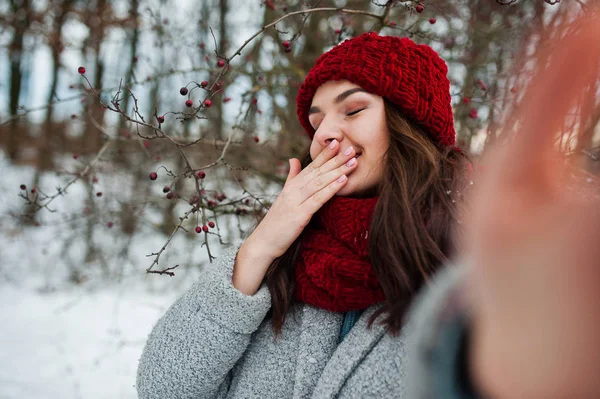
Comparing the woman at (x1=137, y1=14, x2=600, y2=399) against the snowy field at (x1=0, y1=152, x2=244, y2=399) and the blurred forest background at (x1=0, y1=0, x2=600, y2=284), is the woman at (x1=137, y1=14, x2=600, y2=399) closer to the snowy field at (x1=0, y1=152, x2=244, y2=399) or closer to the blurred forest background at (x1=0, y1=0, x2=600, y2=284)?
the blurred forest background at (x1=0, y1=0, x2=600, y2=284)

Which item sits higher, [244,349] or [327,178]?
[327,178]

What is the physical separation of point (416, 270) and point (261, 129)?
272cm

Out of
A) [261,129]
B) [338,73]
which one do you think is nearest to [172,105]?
[261,129]

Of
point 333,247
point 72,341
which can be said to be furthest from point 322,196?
point 72,341

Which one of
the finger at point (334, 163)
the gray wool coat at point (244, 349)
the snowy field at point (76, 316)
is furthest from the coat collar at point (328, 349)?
the snowy field at point (76, 316)

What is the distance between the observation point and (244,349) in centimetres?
148

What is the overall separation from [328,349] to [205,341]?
0.38 m

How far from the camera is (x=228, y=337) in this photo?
4.70 ft

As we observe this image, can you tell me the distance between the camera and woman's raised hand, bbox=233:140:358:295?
4.88 feet

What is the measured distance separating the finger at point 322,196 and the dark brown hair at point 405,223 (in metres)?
0.13

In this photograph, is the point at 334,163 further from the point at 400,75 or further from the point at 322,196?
the point at 400,75

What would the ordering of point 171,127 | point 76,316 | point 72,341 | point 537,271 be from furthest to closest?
point 76,316
point 72,341
point 171,127
point 537,271

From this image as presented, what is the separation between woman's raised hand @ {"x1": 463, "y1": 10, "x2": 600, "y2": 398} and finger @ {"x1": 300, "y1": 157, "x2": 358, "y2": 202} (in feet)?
2.90

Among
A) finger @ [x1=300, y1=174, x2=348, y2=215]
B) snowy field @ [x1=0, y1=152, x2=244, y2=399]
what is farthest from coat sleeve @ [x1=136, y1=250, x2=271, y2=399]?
snowy field @ [x1=0, y1=152, x2=244, y2=399]
